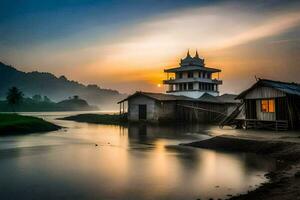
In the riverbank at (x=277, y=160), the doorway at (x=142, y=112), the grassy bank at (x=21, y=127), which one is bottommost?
the riverbank at (x=277, y=160)

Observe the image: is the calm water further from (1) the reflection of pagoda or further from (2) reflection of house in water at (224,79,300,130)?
(1) the reflection of pagoda

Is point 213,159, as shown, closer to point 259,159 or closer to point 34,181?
point 259,159

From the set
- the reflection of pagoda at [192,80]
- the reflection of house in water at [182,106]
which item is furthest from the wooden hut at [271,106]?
the reflection of pagoda at [192,80]

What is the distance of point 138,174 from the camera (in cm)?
1728

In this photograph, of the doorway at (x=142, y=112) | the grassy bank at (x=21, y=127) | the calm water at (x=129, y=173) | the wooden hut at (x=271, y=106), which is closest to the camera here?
the calm water at (x=129, y=173)

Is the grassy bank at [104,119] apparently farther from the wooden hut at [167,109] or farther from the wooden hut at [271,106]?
the wooden hut at [271,106]

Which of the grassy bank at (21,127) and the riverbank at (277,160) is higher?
the grassy bank at (21,127)

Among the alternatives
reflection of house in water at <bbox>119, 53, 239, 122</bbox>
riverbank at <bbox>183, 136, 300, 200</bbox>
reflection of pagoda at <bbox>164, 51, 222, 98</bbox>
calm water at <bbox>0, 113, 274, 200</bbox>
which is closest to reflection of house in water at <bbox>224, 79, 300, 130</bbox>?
riverbank at <bbox>183, 136, 300, 200</bbox>

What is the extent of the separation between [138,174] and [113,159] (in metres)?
5.25

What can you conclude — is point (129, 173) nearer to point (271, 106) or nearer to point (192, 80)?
point (271, 106)

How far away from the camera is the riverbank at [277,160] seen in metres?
11.6

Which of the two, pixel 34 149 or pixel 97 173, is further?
pixel 34 149

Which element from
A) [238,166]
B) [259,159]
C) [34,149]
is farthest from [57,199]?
[34,149]

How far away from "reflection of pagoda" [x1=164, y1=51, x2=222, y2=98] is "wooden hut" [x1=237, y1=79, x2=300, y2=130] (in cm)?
4055
